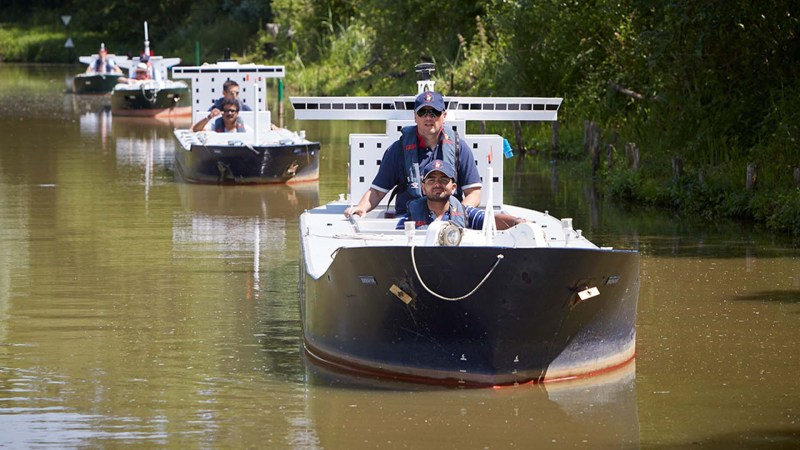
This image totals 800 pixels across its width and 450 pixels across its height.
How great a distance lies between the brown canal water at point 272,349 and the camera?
9.92 m

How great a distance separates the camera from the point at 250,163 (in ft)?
79.3

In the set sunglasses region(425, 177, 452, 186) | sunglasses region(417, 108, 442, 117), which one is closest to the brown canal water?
sunglasses region(425, 177, 452, 186)

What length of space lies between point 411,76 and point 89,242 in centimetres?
2876

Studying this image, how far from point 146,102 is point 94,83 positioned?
929 centimetres

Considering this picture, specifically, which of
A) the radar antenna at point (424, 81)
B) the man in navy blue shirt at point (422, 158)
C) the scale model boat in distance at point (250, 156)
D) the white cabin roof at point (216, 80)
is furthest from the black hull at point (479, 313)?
the white cabin roof at point (216, 80)

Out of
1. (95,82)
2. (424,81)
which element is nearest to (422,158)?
(424,81)

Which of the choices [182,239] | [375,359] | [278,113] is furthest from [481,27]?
[375,359]

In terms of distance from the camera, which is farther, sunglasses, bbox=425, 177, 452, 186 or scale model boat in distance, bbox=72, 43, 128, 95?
scale model boat in distance, bbox=72, 43, 128, 95

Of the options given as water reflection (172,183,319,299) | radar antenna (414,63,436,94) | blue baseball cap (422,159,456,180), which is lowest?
water reflection (172,183,319,299)

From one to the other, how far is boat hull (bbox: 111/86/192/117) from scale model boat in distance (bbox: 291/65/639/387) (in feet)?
105

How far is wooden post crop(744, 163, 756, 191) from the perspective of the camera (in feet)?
64.6

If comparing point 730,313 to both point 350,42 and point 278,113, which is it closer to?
point 278,113

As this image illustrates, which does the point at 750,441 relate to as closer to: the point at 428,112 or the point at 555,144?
the point at 428,112

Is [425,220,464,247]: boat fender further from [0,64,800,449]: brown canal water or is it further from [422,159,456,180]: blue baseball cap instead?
[422,159,456,180]: blue baseball cap
